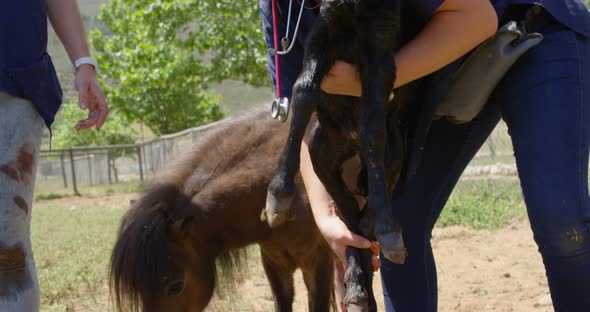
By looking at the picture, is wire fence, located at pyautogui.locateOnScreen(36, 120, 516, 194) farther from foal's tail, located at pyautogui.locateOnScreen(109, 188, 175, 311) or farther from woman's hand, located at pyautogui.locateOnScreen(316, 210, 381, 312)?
woman's hand, located at pyautogui.locateOnScreen(316, 210, 381, 312)

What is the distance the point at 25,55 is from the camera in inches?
78.7

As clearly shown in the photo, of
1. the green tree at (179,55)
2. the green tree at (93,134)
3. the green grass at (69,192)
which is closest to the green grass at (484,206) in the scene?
the green tree at (179,55)

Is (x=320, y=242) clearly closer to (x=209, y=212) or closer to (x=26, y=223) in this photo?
(x=209, y=212)

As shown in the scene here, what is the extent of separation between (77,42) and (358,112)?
1.06m

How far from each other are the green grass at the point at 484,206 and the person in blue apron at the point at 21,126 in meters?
5.52

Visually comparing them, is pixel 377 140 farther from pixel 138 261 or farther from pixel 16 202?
pixel 138 261

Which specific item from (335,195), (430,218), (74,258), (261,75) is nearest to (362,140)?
(335,195)

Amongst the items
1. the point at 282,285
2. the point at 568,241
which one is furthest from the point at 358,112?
the point at 282,285

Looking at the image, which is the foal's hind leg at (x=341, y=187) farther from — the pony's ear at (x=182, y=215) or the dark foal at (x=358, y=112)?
the pony's ear at (x=182, y=215)

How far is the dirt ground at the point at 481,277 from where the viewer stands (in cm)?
425

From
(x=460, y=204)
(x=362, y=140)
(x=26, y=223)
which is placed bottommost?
(x=460, y=204)

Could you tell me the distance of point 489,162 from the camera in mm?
11500

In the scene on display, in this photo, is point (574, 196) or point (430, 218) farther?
point (430, 218)

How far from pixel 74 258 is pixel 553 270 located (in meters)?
4.92
